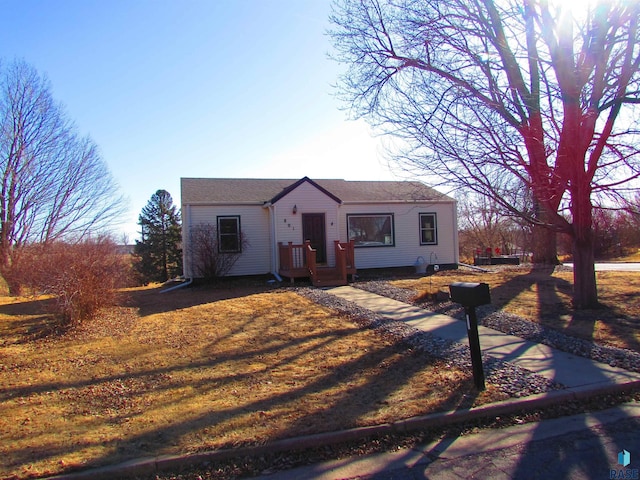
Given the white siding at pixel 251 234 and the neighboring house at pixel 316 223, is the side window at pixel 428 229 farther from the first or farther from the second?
the white siding at pixel 251 234

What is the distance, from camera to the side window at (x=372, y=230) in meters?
17.6

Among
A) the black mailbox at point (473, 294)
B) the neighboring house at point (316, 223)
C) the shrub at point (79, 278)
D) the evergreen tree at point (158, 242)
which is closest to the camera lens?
the black mailbox at point (473, 294)

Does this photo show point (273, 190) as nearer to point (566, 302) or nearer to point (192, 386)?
point (566, 302)

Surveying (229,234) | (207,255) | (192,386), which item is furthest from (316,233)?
(192,386)

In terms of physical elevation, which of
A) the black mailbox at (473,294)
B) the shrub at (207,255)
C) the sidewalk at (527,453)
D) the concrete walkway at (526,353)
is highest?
the shrub at (207,255)

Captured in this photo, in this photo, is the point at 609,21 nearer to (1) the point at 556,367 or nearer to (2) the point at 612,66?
(2) the point at 612,66

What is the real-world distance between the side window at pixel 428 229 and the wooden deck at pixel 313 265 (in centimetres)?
483

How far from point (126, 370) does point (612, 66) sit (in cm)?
954

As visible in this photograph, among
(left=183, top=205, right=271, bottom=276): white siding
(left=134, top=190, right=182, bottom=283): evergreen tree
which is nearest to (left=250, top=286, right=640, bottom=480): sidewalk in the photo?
(left=183, top=205, right=271, bottom=276): white siding

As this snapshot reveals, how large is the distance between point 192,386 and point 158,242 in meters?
35.6

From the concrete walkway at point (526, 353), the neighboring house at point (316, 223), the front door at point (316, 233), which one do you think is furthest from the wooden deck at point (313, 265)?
the concrete walkway at point (526, 353)

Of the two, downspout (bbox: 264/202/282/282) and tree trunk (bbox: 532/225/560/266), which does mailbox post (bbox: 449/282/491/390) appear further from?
tree trunk (bbox: 532/225/560/266)

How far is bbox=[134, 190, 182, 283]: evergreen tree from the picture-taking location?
37156 millimetres

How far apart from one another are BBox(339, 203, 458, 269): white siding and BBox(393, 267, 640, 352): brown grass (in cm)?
278
